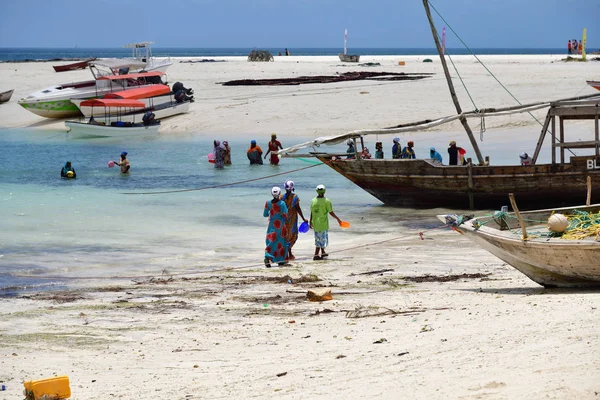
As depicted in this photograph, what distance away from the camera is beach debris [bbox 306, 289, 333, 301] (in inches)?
386

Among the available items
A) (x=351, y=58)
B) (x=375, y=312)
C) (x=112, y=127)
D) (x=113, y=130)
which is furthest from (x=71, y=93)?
(x=351, y=58)

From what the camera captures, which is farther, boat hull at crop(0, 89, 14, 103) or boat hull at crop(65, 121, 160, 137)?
boat hull at crop(0, 89, 14, 103)

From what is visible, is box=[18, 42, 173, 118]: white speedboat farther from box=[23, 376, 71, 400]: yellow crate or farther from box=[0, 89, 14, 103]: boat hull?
box=[23, 376, 71, 400]: yellow crate

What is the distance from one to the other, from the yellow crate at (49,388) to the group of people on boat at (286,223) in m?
5.87

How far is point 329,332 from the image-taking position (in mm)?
8227

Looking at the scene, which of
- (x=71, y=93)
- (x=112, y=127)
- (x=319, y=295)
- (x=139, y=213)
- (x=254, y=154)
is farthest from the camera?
(x=71, y=93)

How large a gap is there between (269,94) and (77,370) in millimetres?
33334

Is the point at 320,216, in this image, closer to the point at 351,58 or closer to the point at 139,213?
the point at 139,213

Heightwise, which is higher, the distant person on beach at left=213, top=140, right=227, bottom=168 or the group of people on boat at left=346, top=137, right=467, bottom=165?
the group of people on boat at left=346, top=137, right=467, bottom=165

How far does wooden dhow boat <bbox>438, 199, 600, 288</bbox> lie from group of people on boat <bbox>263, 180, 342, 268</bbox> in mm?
3104

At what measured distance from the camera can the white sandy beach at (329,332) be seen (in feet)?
20.7

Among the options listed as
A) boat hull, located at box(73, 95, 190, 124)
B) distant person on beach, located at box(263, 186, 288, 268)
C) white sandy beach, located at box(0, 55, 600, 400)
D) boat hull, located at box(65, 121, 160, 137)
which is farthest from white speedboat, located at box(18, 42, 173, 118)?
distant person on beach, located at box(263, 186, 288, 268)

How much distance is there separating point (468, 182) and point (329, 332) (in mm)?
9144

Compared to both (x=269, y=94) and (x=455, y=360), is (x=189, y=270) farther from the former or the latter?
(x=269, y=94)
